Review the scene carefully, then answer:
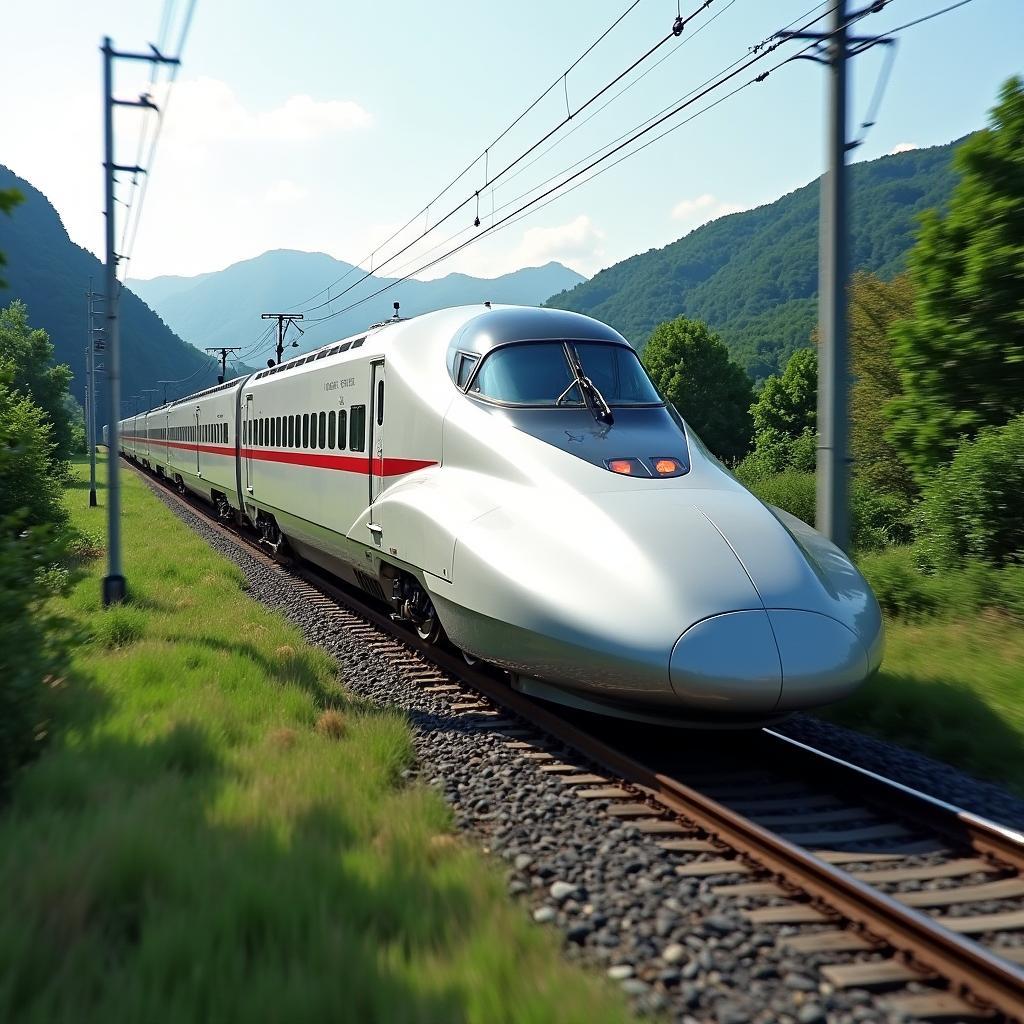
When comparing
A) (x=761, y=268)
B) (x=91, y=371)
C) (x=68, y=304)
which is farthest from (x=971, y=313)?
(x=68, y=304)

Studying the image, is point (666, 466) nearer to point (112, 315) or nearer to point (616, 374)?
point (616, 374)

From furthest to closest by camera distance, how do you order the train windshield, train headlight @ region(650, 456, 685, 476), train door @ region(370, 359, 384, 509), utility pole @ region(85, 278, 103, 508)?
utility pole @ region(85, 278, 103, 508) < train door @ region(370, 359, 384, 509) < the train windshield < train headlight @ region(650, 456, 685, 476)

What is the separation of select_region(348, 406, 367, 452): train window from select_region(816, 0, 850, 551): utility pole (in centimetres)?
412

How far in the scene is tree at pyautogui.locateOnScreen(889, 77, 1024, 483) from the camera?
12.6 m

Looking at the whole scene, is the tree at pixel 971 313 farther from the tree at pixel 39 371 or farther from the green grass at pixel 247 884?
the tree at pixel 39 371

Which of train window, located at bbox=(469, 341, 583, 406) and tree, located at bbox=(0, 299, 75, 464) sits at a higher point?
tree, located at bbox=(0, 299, 75, 464)

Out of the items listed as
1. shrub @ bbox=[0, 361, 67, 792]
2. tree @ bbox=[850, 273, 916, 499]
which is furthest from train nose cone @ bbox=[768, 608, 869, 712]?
tree @ bbox=[850, 273, 916, 499]

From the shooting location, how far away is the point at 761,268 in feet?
455

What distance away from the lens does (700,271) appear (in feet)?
529

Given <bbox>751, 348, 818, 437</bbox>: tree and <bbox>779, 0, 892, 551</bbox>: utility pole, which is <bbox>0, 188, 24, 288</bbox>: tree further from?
<bbox>751, 348, 818, 437</bbox>: tree

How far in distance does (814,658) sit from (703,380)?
56760 mm

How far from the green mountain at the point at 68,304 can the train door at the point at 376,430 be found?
405 feet

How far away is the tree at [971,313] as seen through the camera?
41.4ft

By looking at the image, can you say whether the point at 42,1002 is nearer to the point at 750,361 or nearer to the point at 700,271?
the point at 750,361
